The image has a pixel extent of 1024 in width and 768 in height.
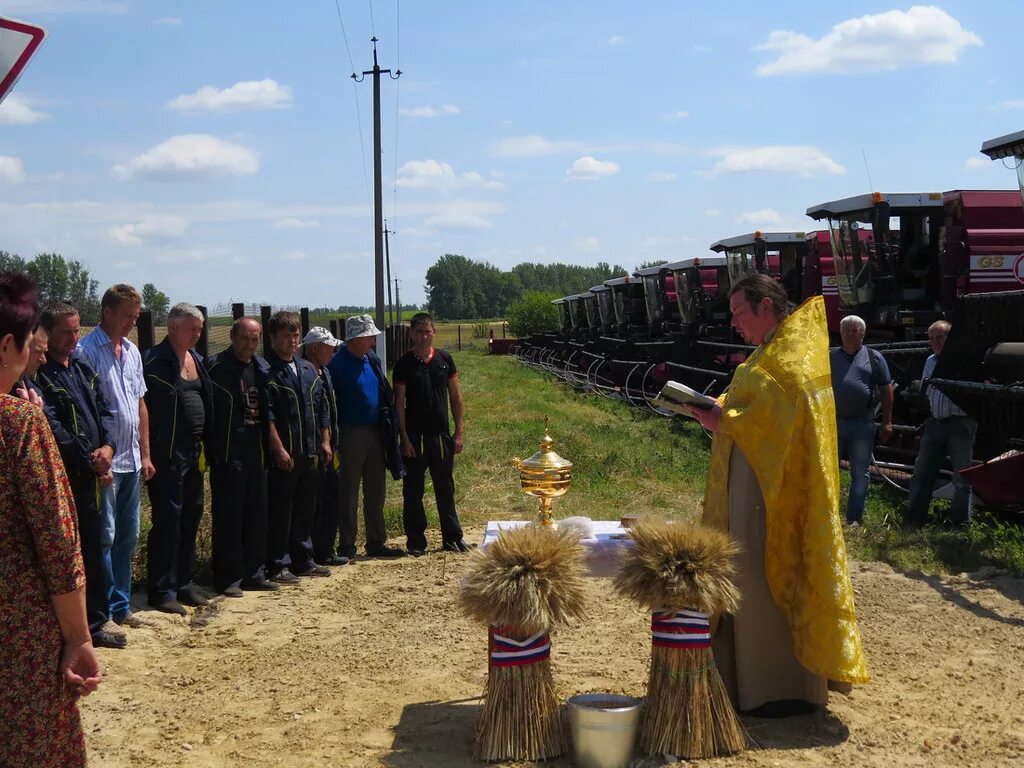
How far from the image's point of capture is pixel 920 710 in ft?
15.8

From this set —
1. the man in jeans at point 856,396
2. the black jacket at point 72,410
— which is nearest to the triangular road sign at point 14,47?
the black jacket at point 72,410

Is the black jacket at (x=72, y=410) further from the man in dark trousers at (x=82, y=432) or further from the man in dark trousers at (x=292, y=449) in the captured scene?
the man in dark trousers at (x=292, y=449)

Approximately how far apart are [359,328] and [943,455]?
4735 mm

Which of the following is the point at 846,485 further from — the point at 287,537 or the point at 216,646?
the point at 216,646

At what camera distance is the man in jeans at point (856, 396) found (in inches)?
346

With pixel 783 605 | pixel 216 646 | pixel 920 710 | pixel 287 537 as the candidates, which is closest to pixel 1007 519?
pixel 920 710

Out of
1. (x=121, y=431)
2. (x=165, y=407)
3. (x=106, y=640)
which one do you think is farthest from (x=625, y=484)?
(x=106, y=640)

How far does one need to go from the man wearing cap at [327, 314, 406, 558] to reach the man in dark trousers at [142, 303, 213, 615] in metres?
1.59

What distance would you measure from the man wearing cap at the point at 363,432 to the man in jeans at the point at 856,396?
360 centimetres

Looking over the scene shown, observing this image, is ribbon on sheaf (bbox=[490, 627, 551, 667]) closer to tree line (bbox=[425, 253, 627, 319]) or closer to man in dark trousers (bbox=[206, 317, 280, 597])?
man in dark trousers (bbox=[206, 317, 280, 597])

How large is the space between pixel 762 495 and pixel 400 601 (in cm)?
307

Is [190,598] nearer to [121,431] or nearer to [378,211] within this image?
[121,431]

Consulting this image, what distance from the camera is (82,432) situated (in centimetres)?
559

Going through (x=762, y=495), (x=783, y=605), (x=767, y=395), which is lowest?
(x=783, y=605)
